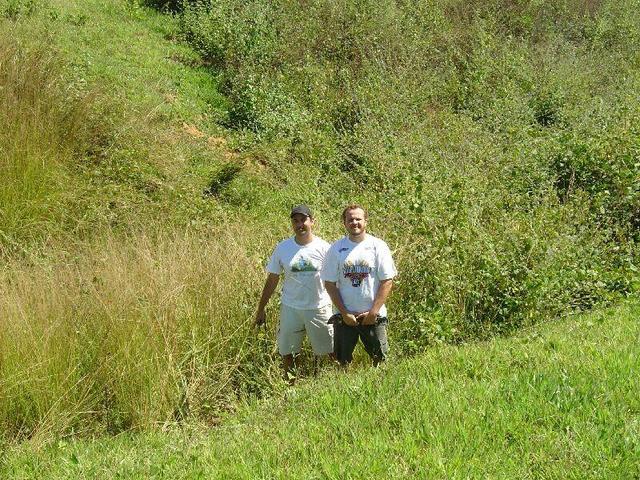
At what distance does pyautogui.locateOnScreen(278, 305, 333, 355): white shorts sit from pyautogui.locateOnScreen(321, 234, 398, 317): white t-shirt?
454 millimetres

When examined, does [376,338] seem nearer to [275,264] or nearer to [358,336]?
[358,336]

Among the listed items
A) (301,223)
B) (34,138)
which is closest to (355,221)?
(301,223)

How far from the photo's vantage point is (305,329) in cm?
620

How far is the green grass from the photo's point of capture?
3553 mm

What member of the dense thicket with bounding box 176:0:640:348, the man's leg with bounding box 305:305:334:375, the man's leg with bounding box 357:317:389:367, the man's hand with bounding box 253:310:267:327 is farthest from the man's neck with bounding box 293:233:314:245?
the dense thicket with bounding box 176:0:640:348

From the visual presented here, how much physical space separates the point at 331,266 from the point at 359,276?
238 millimetres

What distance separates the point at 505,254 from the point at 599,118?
5641 mm

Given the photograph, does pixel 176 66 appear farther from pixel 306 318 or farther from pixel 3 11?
pixel 306 318

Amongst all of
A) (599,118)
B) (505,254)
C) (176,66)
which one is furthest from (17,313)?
(176,66)

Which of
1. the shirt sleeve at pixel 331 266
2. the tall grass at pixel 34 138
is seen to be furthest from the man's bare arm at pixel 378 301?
the tall grass at pixel 34 138

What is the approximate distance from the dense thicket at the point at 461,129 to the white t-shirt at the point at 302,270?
1012mm

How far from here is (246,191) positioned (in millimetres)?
11656

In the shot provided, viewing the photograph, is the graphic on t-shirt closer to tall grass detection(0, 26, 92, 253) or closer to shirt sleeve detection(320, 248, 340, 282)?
shirt sleeve detection(320, 248, 340, 282)

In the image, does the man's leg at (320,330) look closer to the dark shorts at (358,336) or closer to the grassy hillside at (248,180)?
the dark shorts at (358,336)
